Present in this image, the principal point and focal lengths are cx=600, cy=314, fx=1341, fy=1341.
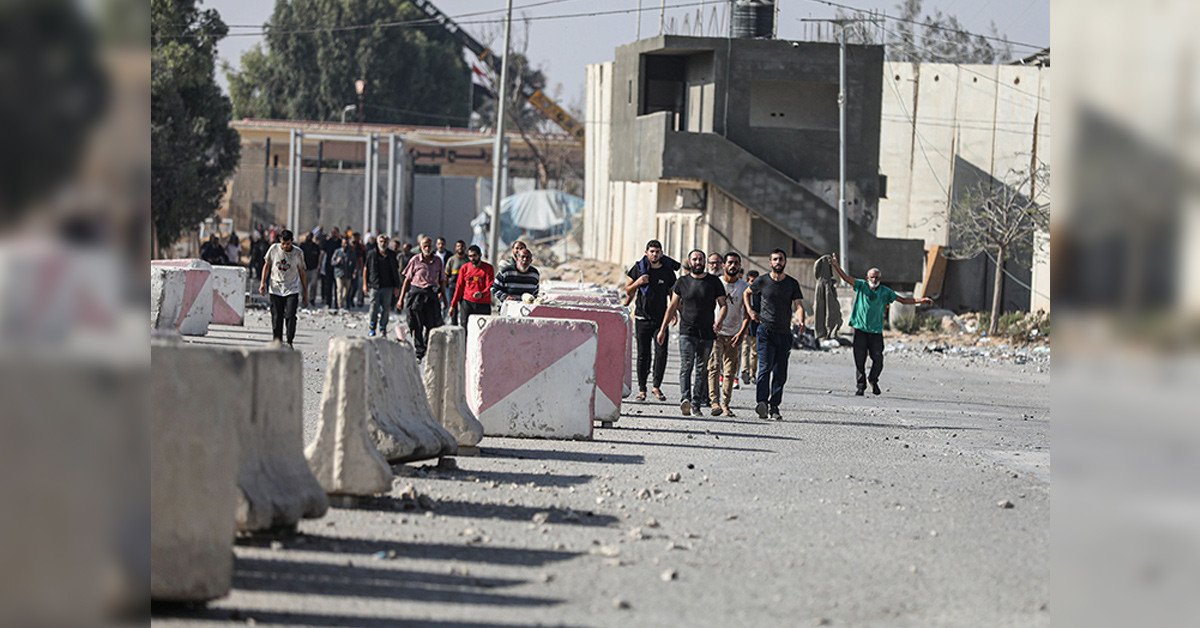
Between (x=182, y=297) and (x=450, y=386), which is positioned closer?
(x=450, y=386)

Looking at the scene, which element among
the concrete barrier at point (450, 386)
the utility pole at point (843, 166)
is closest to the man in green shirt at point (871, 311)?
the concrete barrier at point (450, 386)

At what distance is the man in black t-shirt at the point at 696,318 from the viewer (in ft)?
47.6

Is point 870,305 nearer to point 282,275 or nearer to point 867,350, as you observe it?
point 867,350

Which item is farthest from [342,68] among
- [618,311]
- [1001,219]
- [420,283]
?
[618,311]

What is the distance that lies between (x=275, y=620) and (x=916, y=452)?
799 centimetres

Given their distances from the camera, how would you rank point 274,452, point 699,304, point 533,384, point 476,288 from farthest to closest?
1. point 476,288
2. point 699,304
3. point 533,384
4. point 274,452

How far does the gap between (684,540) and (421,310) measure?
38.9 feet

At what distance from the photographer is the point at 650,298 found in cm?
1614

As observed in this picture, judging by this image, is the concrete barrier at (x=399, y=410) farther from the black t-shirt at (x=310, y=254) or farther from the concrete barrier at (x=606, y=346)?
the black t-shirt at (x=310, y=254)

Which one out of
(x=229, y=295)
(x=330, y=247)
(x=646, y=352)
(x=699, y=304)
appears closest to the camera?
(x=699, y=304)

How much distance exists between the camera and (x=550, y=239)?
6134cm

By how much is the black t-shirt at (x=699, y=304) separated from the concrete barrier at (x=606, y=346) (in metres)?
0.66

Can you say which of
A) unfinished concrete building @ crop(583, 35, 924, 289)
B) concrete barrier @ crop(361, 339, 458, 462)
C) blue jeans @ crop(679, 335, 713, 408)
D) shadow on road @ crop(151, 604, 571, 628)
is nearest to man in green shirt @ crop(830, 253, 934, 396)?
blue jeans @ crop(679, 335, 713, 408)

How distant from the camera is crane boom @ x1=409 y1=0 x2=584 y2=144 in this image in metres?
69.8
